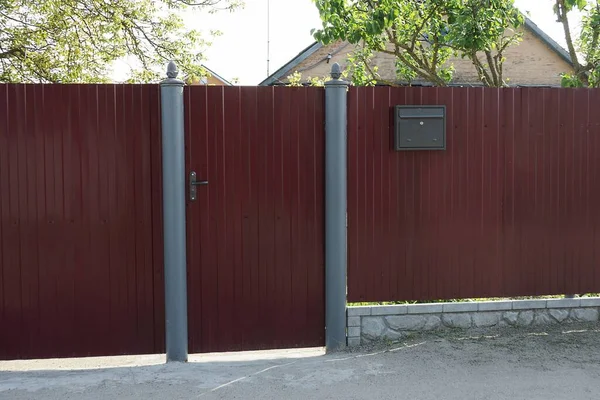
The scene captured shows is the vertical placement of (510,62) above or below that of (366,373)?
above

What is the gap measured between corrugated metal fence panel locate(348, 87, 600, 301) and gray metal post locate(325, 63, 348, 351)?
138 millimetres

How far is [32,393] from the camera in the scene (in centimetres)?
427

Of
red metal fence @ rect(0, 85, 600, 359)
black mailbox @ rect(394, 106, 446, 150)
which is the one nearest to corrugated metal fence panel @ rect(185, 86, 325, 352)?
red metal fence @ rect(0, 85, 600, 359)

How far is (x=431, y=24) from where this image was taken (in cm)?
850

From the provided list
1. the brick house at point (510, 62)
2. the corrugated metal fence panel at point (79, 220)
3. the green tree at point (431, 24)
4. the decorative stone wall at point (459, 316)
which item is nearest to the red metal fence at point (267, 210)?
the corrugated metal fence panel at point (79, 220)

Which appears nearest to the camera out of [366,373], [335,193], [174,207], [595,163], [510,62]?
[366,373]

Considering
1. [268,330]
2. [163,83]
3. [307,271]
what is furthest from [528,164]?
[163,83]

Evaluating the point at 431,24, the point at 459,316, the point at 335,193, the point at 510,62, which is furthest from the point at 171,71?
the point at 510,62

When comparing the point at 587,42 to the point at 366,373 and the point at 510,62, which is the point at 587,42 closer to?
the point at 366,373

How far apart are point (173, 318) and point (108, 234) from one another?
78 centimetres

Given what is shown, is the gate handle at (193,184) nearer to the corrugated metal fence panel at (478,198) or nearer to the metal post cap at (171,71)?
the metal post cap at (171,71)

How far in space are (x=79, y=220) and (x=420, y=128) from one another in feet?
8.80

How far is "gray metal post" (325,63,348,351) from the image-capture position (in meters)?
5.12

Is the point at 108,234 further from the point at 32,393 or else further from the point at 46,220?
the point at 32,393
